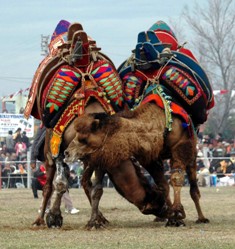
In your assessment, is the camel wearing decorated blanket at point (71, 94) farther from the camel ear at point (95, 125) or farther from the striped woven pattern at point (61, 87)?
the camel ear at point (95, 125)

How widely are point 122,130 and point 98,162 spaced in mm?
464

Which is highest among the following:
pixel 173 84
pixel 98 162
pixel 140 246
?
pixel 173 84

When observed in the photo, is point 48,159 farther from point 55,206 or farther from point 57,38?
point 57,38

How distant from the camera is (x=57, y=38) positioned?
44.0 feet

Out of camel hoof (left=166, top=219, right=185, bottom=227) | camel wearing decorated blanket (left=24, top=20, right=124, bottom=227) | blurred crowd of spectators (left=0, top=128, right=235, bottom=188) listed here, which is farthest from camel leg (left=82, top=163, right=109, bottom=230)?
blurred crowd of spectators (left=0, top=128, right=235, bottom=188)

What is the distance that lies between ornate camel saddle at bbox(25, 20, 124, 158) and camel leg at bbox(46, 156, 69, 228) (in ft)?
0.66

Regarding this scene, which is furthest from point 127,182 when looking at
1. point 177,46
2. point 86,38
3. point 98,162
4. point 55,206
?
point 177,46

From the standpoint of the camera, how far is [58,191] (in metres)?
12.1

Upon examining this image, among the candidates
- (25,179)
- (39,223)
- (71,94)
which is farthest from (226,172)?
(71,94)

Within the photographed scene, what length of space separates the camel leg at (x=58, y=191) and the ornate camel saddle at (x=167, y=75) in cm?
129

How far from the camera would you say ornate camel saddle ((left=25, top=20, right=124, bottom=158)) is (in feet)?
38.9

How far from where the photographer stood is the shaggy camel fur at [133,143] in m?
11.0

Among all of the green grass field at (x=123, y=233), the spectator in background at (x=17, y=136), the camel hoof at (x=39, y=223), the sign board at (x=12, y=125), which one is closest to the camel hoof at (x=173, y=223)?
the green grass field at (x=123, y=233)

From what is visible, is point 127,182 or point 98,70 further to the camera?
point 98,70
